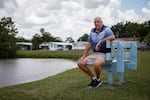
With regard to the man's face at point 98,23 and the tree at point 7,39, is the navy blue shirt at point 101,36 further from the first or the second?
the tree at point 7,39

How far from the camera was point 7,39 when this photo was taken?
5294 centimetres

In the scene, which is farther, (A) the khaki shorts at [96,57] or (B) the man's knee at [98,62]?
(A) the khaki shorts at [96,57]

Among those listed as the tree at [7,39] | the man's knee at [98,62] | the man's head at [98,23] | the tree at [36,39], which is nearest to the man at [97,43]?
the man's head at [98,23]

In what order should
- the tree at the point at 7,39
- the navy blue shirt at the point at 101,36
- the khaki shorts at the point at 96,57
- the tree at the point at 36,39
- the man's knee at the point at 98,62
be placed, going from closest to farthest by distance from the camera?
1. the man's knee at the point at 98,62
2. the khaki shorts at the point at 96,57
3. the navy blue shirt at the point at 101,36
4. the tree at the point at 7,39
5. the tree at the point at 36,39

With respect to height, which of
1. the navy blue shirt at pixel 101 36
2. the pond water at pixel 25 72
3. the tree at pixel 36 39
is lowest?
the pond water at pixel 25 72

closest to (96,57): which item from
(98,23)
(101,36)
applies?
(101,36)

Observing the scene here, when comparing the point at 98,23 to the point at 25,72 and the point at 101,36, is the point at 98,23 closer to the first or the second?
the point at 101,36

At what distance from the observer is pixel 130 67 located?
25.4 ft

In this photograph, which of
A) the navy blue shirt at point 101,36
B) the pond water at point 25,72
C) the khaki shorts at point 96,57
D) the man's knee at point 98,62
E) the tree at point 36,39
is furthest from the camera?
the tree at point 36,39

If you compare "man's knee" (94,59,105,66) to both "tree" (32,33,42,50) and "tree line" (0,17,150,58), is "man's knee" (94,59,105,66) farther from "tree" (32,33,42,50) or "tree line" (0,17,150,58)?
"tree" (32,33,42,50)

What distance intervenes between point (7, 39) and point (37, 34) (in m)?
41.2

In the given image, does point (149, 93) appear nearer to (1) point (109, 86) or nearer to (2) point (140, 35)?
(1) point (109, 86)

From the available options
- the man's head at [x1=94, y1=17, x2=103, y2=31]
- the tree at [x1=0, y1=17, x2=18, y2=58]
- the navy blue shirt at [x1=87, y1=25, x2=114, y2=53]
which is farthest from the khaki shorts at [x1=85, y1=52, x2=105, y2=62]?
the tree at [x1=0, y1=17, x2=18, y2=58]

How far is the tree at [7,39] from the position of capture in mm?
51562
